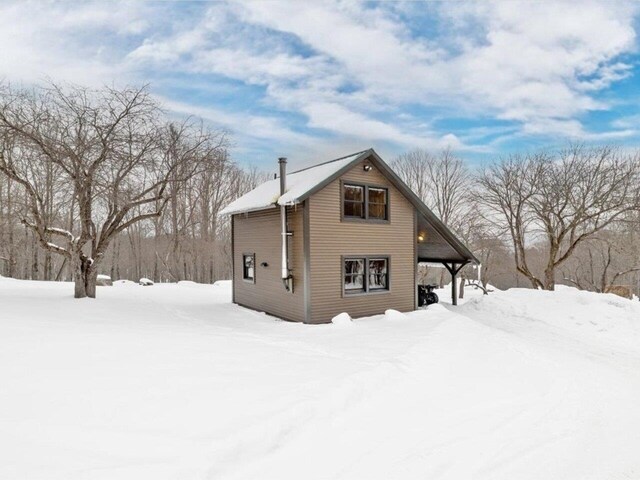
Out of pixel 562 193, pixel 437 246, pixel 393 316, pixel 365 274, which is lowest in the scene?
pixel 393 316

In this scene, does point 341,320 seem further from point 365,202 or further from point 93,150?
point 93,150

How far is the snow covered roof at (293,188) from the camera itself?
1072 centimetres

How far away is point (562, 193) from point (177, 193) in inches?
781

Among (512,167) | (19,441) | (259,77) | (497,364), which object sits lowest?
(497,364)

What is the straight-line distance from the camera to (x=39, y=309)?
9.70 meters

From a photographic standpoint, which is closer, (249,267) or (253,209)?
(253,209)

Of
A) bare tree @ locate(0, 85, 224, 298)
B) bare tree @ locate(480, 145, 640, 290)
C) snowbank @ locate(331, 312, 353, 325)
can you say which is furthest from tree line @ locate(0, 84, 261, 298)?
bare tree @ locate(480, 145, 640, 290)

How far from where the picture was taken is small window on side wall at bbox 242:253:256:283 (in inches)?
532

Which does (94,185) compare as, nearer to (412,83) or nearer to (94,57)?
(94,57)

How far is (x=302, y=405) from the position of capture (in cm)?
441

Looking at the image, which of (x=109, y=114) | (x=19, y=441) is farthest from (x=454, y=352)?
(x=109, y=114)

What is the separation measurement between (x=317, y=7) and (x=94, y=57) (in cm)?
882

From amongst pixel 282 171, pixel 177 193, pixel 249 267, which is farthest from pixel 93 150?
pixel 177 193

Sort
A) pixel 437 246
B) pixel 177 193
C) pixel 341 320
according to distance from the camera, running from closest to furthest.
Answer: pixel 341 320
pixel 437 246
pixel 177 193
